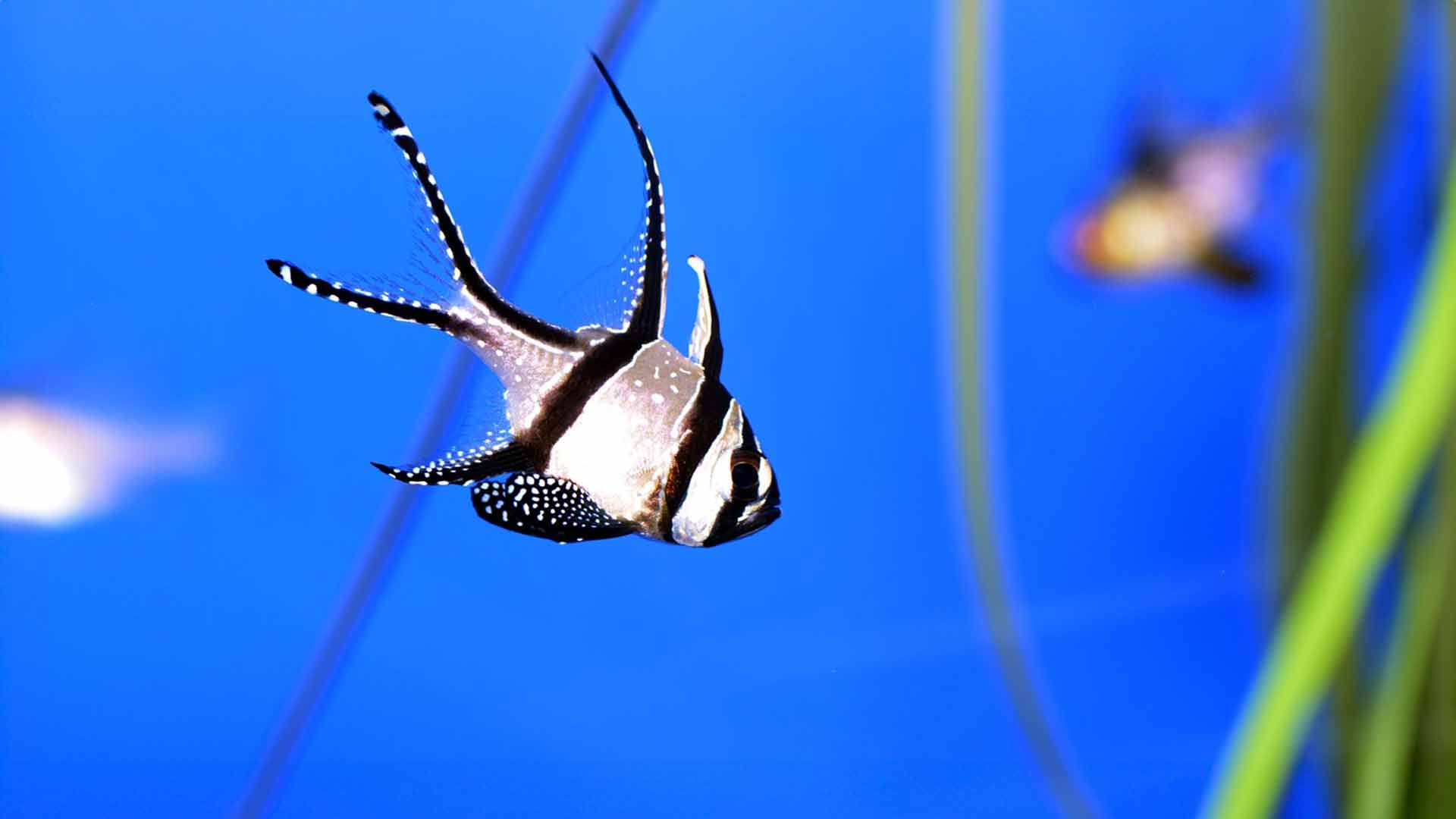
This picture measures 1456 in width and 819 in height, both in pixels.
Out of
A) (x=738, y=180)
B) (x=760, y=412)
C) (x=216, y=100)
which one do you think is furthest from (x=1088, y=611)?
(x=216, y=100)

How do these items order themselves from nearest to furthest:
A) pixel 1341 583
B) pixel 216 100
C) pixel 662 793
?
pixel 1341 583 < pixel 216 100 < pixel 662 793

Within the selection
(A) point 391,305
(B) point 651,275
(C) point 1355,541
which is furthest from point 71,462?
(C) point 1355,541

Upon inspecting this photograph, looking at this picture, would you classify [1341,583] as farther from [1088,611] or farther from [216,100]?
[216,100]

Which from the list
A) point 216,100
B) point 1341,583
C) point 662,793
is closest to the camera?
point 1341,583

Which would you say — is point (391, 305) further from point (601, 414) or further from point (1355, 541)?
point (1355, 541)

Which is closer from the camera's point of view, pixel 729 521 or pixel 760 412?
pixel 729 521

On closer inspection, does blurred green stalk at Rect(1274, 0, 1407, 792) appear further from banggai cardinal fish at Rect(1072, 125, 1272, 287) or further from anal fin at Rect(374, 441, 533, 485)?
anal fin at Rect(374, 441, 533, 485)
